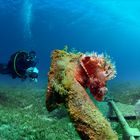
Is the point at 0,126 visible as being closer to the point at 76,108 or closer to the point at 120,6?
the point at 76,108

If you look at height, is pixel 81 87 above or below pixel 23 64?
below

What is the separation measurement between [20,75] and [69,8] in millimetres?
67565

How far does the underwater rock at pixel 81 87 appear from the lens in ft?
16.3

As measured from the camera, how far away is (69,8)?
8088 centimetres

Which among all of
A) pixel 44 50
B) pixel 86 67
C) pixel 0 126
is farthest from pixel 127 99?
pixel 44 50

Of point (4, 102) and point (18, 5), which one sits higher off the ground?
point (18, 5)

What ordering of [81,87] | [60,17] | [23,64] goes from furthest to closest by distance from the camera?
[60,17], [23,64], [81,87]

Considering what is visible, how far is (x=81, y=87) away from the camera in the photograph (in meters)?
5.67

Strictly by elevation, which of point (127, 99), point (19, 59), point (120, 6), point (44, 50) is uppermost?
point (44, 50)

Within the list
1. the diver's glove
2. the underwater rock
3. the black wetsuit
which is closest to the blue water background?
the black wetsuit

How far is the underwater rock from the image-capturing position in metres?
4.98

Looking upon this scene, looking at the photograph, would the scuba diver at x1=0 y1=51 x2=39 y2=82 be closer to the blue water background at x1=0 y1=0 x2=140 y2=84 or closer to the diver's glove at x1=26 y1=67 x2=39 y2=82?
the diver's glove at x1=26 y1=67 x2=39 y2=82

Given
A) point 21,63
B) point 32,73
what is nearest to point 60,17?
point 21,63

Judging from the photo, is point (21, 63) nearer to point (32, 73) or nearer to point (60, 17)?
point (32, 73)
